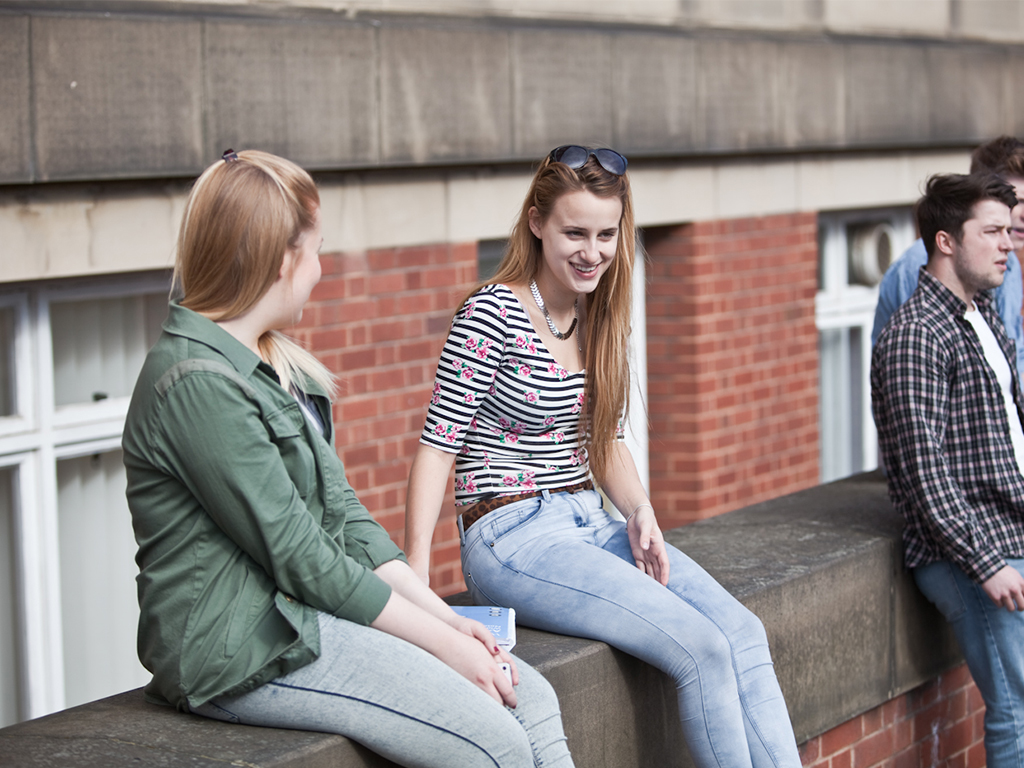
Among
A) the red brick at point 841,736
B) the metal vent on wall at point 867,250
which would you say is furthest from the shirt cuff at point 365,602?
the metal vent on wall at point 867,250

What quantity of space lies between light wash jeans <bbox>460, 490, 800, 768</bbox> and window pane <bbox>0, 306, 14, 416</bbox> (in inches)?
78.2

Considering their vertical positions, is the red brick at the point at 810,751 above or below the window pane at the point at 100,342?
below

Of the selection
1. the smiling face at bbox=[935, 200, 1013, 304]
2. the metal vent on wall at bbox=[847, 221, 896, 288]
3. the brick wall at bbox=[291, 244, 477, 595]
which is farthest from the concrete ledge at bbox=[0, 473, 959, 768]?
the metal vent on wall at bbox=[847, 221, 896, 288]

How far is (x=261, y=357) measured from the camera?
2721mm

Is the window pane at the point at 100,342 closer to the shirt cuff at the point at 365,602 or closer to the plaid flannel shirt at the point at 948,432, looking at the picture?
the shirt cuff at the point at 365,602

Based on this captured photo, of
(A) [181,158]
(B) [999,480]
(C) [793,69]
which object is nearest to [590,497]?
(B) [999,480]

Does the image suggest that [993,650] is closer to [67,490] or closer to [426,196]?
[426,196]

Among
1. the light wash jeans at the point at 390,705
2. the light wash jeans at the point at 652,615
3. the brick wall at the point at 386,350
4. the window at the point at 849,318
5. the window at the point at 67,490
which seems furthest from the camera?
the window at the point at 849,318

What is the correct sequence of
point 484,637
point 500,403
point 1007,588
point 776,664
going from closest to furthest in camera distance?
point 484,637 < point 500,403 < point 776,664 < point 1007,588

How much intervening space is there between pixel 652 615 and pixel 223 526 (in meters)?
1.11

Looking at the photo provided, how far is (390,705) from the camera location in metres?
2.64

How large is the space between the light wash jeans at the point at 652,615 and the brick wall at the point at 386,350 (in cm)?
202

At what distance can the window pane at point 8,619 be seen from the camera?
4777 millimetres

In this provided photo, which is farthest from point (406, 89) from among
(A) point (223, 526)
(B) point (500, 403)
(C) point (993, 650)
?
(A) point (223, 526)
